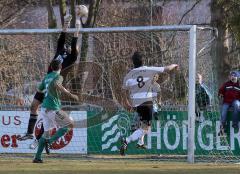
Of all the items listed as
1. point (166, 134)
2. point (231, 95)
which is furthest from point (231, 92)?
point (166, 134)

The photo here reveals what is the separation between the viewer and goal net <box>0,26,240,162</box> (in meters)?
17.3

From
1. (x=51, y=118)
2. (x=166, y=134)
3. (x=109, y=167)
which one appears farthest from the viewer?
(x=166, y=134)

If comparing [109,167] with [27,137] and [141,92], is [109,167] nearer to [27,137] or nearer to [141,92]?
[141,92]

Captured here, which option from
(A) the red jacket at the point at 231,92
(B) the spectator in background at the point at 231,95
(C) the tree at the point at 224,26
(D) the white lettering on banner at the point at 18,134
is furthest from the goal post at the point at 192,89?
(C) the tree at the point at 224,26

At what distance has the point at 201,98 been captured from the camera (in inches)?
679

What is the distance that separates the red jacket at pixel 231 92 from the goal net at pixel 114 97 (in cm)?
49

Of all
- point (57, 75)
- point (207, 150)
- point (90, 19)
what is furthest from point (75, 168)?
point (90, 19)

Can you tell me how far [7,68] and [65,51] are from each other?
3115 mm

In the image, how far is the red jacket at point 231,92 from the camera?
1811 centimetres

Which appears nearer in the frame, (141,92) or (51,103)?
(51,103)

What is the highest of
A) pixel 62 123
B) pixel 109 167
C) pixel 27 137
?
pixel 62 123

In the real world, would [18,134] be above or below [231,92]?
below

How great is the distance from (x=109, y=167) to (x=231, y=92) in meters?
4.87

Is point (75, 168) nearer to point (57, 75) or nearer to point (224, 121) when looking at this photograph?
point (57, 75)
